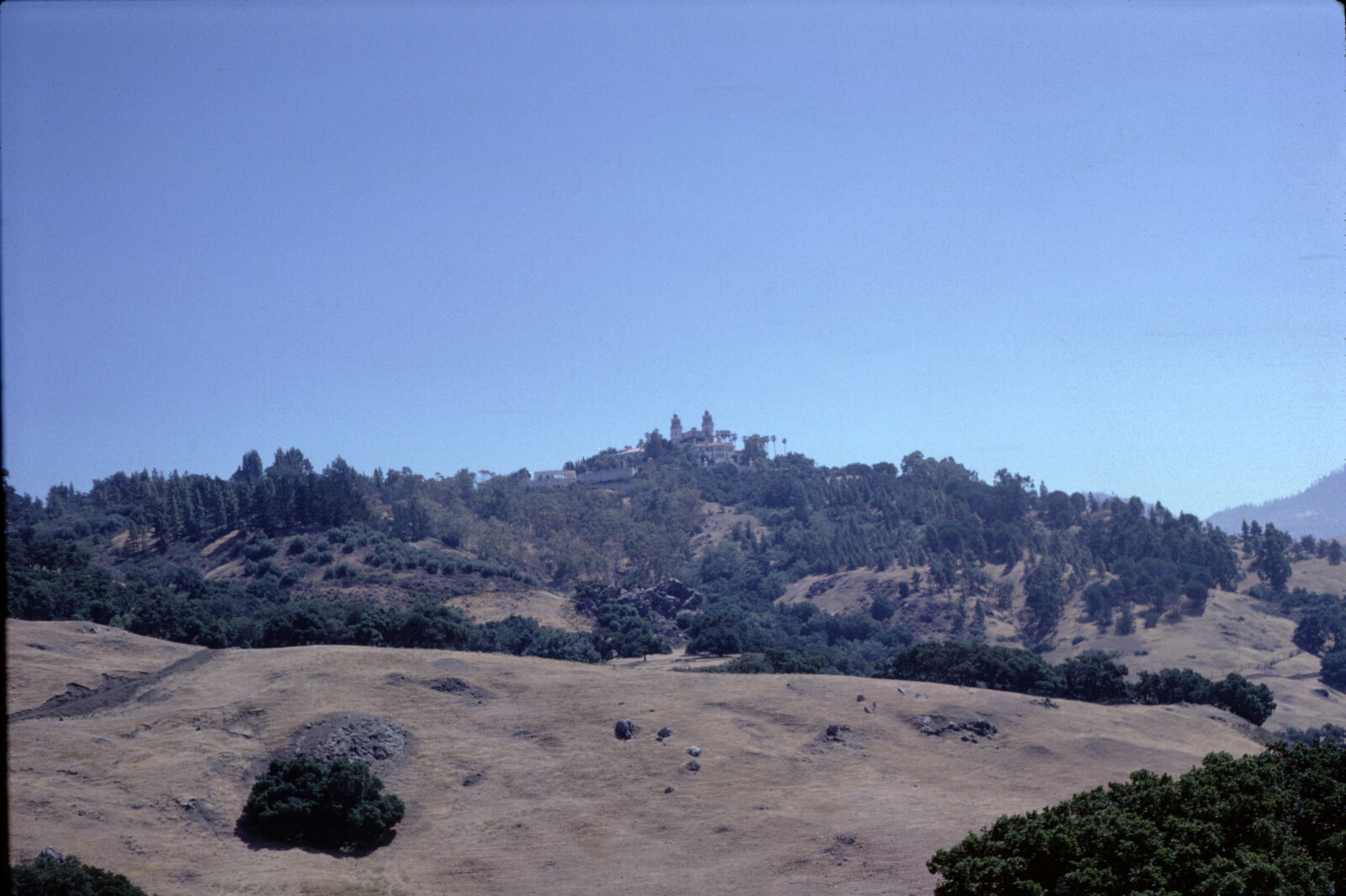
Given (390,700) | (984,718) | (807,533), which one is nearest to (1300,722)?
(984,718)

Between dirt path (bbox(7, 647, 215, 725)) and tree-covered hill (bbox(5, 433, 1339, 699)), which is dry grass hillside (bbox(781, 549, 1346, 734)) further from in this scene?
dirt path (bbox(7, 647, 215, 725))

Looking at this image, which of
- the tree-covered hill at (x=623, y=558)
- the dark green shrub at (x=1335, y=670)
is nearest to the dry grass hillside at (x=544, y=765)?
the tree-covered hill at (x=623, y=558)

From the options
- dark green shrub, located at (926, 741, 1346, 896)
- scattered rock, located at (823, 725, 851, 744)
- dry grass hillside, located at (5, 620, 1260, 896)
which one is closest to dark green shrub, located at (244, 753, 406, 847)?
dry grass hillside, located at (5, 620, 1260, 896)

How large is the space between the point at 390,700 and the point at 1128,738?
32.3m

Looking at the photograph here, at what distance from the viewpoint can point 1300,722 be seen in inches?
2805

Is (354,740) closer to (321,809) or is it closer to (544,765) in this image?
(321,809)

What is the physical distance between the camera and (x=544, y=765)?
3522cm

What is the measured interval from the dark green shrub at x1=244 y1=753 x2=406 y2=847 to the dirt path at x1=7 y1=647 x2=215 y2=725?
39.3 feet

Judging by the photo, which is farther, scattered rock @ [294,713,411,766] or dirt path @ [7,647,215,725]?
dirt path @ [7,647,215,725]

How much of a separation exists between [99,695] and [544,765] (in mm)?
19349

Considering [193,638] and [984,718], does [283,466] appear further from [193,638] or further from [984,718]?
[984,718]

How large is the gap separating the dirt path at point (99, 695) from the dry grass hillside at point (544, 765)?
15 cm

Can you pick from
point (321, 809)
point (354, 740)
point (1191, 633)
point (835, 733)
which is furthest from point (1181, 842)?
point (1191, 633)

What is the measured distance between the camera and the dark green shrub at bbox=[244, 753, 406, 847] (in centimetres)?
2892
